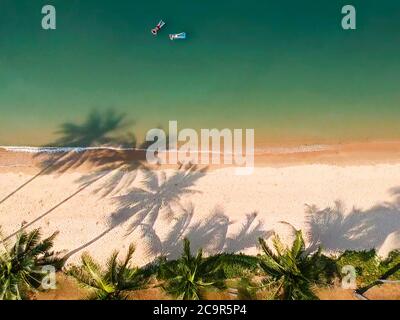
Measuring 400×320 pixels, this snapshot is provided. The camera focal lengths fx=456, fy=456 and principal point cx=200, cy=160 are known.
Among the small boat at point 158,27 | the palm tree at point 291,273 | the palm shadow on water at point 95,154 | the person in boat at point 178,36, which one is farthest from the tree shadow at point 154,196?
the small boat at point 158,27

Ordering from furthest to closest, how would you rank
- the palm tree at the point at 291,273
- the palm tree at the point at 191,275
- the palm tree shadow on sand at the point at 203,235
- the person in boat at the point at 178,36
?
the person in boat at the point at 178,36
the palm tree shadow on sand at the point at 203,235
the palm tree at the point at 191,275
the palm tree at the point at 291,273

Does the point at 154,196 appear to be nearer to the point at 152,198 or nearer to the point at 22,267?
the point at 152,198

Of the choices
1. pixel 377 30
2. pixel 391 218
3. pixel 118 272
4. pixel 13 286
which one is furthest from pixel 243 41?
pixel 13 286

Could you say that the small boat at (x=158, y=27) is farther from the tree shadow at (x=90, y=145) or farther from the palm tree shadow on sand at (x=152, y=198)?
the palm tree shadow on sand at (x=152, y=198)

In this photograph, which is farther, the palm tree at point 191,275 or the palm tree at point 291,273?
the palm tree at point 191,275

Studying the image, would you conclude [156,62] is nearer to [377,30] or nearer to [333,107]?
[333,107]
